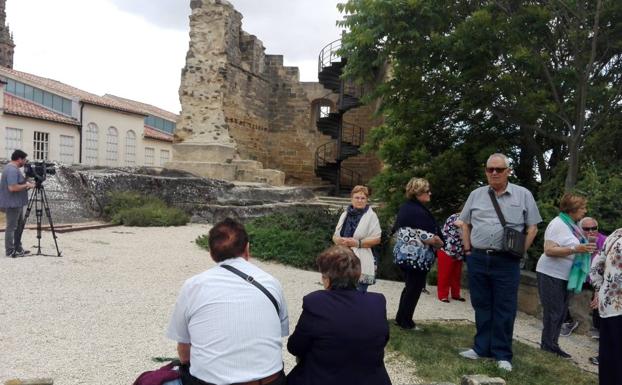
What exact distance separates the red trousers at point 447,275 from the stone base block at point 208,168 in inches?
504

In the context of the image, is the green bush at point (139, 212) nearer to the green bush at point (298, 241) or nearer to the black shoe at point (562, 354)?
the green bush at point (298, 241)

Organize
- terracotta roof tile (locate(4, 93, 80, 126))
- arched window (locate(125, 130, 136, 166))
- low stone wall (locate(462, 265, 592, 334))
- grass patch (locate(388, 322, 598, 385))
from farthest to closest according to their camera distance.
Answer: arched window (locate(125, 130, 136, 166)), terracotta roof tile (locate(4, 93, 80, 126)), low stone wall (locate(462, 265, 592, 334)), grass patch (locate(388, 322, 598, 385))

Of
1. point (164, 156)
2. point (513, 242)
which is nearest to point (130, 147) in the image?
point (164, 156)

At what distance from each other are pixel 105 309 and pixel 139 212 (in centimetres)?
807

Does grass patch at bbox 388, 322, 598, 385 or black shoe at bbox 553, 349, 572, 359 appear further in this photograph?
black shoe at bbox 553, 349, 572, 359

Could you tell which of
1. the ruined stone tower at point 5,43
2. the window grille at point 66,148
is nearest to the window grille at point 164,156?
the window grille at point 66,148

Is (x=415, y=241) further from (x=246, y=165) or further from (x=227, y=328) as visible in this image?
(x=246, y=165)

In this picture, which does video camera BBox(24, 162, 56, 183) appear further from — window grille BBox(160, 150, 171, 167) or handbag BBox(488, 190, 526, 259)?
window grille BBox(160, 150, 171, 167)

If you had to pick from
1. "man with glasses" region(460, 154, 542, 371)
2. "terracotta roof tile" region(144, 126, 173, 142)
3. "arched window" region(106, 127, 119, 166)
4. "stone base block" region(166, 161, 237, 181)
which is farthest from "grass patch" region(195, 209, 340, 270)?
"terracotta roof tile" region(144, 126, 173, 142)

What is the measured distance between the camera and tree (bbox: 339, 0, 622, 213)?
25.7 ft

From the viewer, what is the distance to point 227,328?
2.61 m

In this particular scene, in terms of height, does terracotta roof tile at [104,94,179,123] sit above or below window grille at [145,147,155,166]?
above

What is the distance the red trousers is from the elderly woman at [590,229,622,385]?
3.80 metres

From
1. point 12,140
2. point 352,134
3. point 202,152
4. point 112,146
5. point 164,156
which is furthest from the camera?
point 164,156
